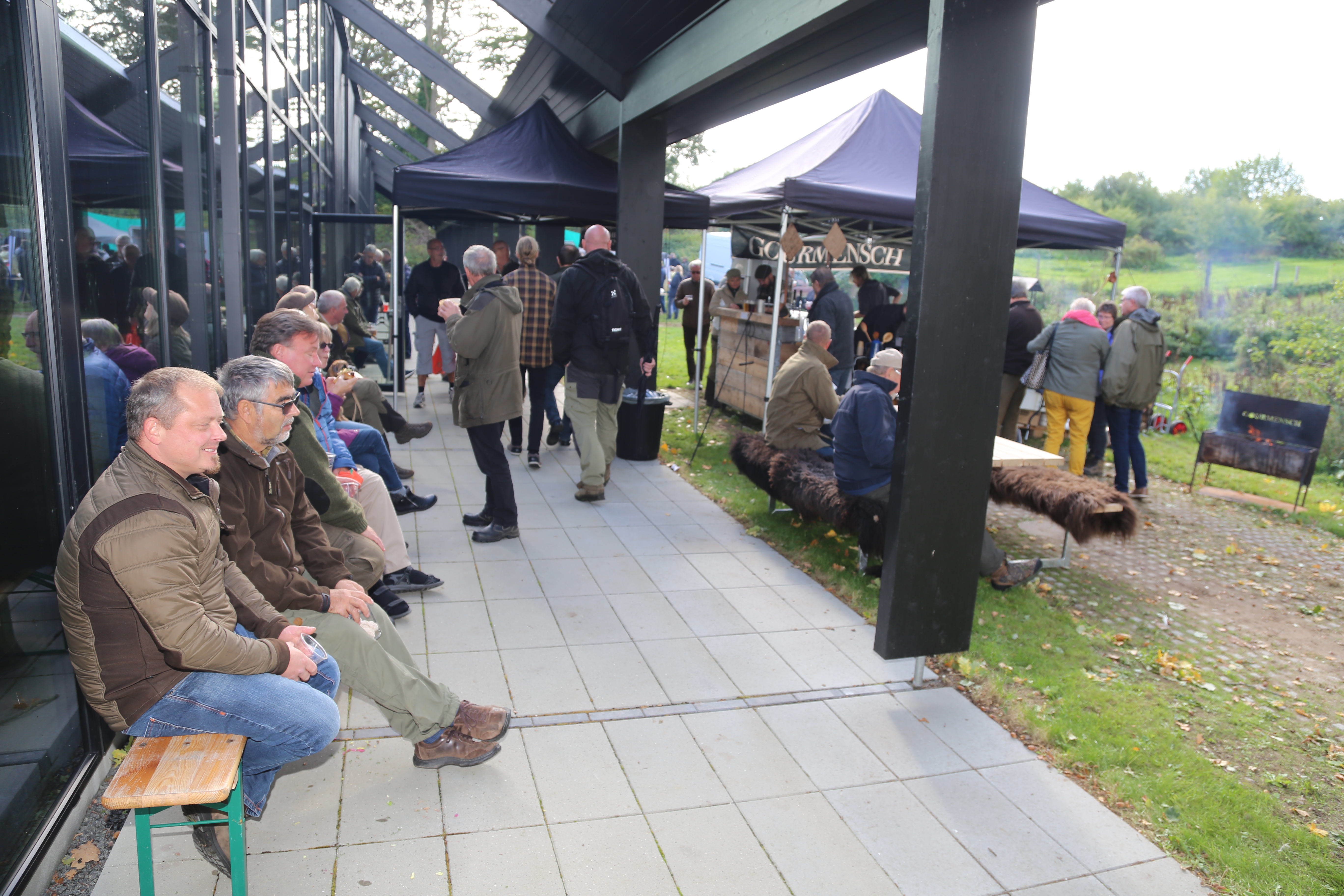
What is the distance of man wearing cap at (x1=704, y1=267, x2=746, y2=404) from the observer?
11328mm

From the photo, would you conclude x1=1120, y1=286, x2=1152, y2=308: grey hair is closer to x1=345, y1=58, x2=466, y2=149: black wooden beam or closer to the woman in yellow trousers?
the woman in yellow trousers

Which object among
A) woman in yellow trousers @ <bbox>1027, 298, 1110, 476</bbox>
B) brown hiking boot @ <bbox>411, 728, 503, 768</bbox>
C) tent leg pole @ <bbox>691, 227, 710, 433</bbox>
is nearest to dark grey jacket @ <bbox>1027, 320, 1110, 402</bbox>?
woman in yellow trousers @ <bbox>1027, 298, 1110, 476</bbox>

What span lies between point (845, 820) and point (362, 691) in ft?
5.69

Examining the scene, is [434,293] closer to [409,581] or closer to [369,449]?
[369,449]

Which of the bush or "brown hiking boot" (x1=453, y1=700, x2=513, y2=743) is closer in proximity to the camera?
"brown hiking boot" (x1=453, y1=700, x2=513, y2=743)

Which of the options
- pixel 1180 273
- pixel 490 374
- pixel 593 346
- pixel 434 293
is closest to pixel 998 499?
pixel 593 346

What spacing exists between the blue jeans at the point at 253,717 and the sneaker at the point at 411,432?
480cm

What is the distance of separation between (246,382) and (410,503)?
3.51 metres

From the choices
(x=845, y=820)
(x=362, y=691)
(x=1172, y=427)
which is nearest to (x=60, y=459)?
(x=362, y=691)

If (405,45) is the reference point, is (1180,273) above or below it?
below

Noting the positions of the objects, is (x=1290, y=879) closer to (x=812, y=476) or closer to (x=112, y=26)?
(x=812, y=476)

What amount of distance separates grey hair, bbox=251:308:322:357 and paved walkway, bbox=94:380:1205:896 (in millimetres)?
1505

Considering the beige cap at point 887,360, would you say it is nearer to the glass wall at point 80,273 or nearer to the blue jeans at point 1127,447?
the glass wall at point 80,273

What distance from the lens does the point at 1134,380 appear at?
8.16m
